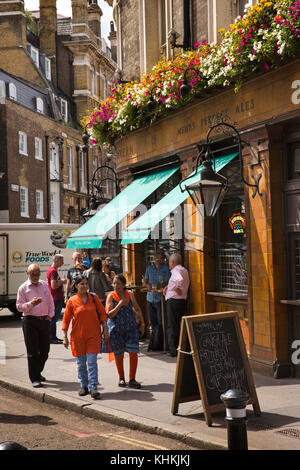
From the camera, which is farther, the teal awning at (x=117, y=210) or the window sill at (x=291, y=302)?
the teal awning at (x=117, y=210)

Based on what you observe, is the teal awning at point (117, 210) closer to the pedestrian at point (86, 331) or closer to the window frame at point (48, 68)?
the pedestrian at point (86, 331)

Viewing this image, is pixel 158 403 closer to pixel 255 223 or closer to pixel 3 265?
pixel 255 223

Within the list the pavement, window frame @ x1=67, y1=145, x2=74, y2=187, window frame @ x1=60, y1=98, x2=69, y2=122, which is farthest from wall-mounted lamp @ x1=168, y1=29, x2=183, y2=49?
window frame @ x1=60, y1=98, x2=69, y2=122

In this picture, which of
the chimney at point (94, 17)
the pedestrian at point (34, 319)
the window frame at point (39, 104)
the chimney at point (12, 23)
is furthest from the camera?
the chimney at point (94, 17)

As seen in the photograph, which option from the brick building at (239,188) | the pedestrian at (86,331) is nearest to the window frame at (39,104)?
the brick building at (239,188)

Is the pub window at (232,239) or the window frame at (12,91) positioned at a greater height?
the window frame at (12,91)

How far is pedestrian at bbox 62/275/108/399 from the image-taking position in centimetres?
877

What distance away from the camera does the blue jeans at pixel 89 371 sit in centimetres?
871

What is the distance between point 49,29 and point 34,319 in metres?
38.1

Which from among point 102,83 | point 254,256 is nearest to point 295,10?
point 254,256

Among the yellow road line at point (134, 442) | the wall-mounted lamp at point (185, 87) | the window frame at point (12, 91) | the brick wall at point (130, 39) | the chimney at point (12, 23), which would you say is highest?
the chimney at point (12, 23)

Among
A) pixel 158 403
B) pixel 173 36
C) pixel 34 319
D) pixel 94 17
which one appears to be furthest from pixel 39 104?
pixel 158 403

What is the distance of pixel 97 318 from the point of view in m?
8.95

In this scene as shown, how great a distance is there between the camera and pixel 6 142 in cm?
3416
